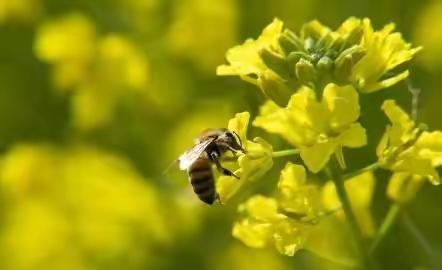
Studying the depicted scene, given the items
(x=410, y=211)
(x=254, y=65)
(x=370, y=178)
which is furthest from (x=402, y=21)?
(x=254, y=65)

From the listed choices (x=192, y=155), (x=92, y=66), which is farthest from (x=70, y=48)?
(x=192, y=155)

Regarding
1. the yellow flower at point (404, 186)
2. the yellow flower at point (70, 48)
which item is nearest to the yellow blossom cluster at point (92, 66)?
the yellow flower at point (70, 48)

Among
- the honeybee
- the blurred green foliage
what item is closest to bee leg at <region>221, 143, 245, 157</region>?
the honeybee

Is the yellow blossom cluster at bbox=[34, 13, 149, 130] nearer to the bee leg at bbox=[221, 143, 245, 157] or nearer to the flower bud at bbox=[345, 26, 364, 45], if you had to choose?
the bee leg at bbox=[221, 143, 245, 157]

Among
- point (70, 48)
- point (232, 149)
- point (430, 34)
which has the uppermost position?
point (70, 48)

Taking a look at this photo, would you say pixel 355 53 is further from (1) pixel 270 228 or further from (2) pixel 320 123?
(1) pixel 270 228

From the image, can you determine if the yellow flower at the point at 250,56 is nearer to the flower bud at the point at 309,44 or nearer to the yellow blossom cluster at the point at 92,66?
the flower bud at the point at 309,44
